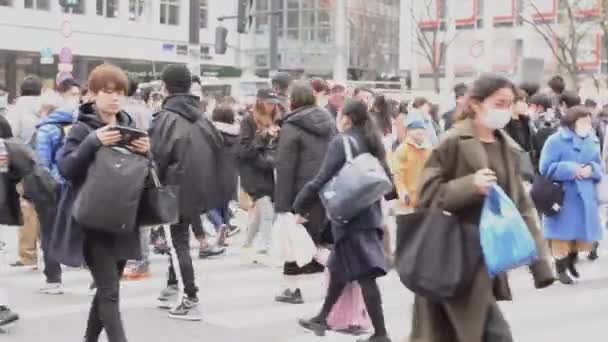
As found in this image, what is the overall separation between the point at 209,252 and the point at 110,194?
6419mm

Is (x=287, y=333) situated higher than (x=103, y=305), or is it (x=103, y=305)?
(x=103, y=305)

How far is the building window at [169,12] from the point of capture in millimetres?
52594

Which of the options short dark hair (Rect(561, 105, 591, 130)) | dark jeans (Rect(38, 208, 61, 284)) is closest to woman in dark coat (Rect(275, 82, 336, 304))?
dark jeans (Rect(38, 208, 61, 284))

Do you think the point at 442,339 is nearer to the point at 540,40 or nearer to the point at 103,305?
the point at 103,305

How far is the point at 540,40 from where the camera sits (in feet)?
201

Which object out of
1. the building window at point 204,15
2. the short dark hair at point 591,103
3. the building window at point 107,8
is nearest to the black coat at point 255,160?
the short dark hair at point 591,103

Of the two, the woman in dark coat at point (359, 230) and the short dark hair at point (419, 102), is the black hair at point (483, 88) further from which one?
the short dark hair at point (419, 102)

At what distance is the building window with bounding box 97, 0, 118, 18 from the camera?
49.3 m

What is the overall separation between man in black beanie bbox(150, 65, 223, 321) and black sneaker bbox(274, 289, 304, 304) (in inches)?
43.1

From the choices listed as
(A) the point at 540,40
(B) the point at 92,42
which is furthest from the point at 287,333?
(A) the point at 540,40

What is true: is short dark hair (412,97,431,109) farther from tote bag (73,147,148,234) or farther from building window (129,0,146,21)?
building window (129,0,146,21)

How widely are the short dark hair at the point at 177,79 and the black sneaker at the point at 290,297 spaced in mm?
2132

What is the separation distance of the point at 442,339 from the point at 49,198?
4.86 meters

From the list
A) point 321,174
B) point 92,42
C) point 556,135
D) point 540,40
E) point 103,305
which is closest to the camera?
point 103,305
